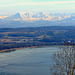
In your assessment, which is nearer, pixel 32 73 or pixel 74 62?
pixel 74 62

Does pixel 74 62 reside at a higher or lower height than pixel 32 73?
higher

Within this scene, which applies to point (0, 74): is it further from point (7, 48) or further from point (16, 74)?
point (7, 48)

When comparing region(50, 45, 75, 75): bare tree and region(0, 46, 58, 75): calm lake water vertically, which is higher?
region(50, 45, 75, 75): bare tree

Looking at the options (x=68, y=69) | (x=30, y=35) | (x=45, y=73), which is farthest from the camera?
(x=30, y=35)

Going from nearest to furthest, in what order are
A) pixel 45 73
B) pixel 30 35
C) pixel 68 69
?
pixel 68 69 < pixel 45 73 < pixel 30 35

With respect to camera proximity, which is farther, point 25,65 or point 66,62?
point 25,65

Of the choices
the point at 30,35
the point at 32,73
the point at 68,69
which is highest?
the point at 68,69

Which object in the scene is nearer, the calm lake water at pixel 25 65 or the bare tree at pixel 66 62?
the bare tree at pixel 66 62

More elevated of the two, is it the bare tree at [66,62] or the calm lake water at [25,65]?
the bare tree at [66,62]

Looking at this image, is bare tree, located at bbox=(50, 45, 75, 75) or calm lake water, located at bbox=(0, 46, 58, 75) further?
calm lake water, located at bbox=(0, 46, 58, 75)

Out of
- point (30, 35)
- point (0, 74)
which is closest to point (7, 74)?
point (0, 74)

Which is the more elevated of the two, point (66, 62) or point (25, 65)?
point (66, 62)
